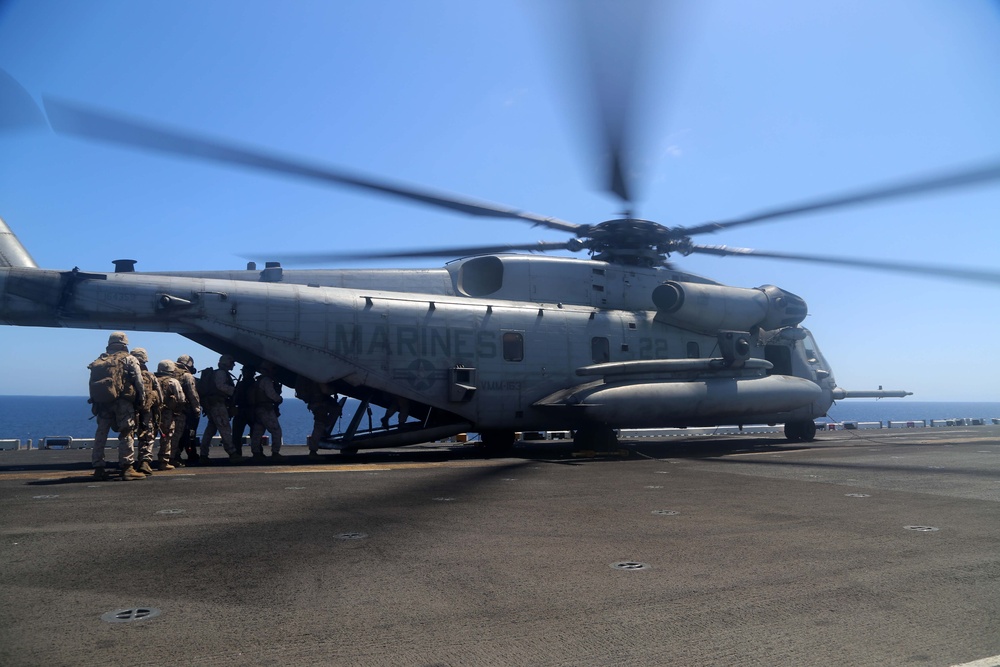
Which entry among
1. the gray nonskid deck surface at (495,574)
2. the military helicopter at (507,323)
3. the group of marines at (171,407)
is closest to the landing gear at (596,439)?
the military helicopter at (507,323)

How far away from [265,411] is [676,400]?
31.8ft

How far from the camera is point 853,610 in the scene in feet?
14.7

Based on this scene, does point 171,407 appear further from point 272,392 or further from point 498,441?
point 498,441

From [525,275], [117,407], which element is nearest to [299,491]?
[117,407]

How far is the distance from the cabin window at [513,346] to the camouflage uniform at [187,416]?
272 inches

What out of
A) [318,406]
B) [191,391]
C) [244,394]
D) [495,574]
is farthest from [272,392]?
[495,574]

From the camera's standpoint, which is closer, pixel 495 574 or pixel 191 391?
pixel 495 574

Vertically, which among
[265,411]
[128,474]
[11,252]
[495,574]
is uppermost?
[11,252]

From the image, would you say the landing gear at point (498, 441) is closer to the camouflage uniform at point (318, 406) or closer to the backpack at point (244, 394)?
the camouflage uniform at point (318, 406)

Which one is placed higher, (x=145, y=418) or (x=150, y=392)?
(x=150, y=392)

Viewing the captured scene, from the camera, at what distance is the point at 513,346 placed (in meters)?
17.2

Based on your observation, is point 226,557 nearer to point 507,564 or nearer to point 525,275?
point 507,564

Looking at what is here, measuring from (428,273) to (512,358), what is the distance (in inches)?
120

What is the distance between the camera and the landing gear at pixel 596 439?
17453 millimetres
